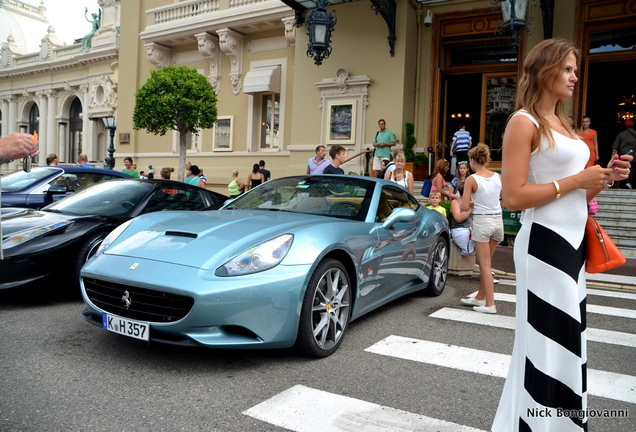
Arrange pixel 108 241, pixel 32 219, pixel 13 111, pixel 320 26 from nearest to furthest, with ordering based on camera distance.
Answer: pixel 108 241, pixel 32 219, pixel 320 26, pixel 13 111

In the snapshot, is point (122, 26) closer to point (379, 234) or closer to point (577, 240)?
point (379, 234)

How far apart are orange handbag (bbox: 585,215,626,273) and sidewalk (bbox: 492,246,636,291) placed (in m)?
4.88

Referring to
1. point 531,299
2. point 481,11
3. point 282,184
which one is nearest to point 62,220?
point 282,184

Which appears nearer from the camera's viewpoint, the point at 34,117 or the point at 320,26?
the point at 320,26

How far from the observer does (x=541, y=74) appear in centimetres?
221

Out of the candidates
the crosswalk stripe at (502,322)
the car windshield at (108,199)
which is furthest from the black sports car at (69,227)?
the crosswalk stripe at (502,322)

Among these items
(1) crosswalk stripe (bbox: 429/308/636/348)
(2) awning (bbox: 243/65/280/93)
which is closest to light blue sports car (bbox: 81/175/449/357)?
(1) crosswalk stripe (bbox: 429/308/636/348)

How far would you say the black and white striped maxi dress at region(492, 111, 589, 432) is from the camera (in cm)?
207

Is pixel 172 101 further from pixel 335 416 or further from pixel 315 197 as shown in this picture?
pixel 335 416

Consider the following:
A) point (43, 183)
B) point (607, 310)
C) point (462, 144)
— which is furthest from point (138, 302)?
point (462, 144)

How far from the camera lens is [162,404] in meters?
2.90

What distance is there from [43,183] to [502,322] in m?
6.39

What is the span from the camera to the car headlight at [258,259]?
3439 millimetres

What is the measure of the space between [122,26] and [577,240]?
25333 millimetres
